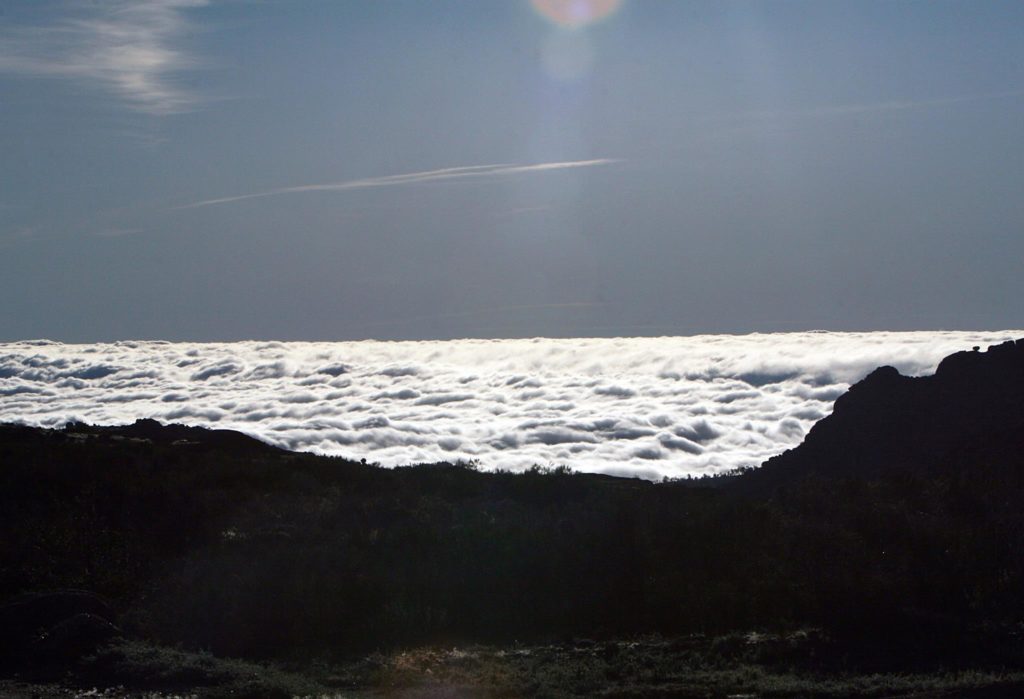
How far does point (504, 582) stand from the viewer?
18.9 metres

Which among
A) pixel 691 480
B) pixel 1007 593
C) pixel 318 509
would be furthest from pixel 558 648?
pixel 691 480

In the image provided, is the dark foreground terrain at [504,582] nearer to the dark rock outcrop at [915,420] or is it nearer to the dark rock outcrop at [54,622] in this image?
the dark rock outcrop at [54,622]

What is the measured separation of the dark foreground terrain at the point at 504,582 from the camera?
14.3 m

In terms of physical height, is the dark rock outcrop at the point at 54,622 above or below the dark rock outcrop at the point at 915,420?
below

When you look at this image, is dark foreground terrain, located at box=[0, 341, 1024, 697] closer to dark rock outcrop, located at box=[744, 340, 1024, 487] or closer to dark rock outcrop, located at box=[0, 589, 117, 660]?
dark rock outcrop, located at box=[0, 589, 117, 660]

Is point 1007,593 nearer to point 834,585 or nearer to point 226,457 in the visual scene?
point 834,585

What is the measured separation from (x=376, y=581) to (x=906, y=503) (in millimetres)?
11438

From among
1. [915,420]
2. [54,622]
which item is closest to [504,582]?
[54,622]

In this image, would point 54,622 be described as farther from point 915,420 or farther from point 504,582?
point 915,420

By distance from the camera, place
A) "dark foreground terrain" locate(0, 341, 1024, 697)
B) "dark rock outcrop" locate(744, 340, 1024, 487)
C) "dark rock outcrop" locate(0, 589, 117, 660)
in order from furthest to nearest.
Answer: "dark rock outcrop" locate(744, 340, 1024, 487) → "dark rock outcrop" locate(0, 589, 117, 660) → "dark foreground terrain" locate(0, 341, 1024, 697)

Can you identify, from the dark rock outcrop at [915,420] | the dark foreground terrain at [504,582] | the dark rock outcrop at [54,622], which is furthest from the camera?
the dark rock outcrop at [915,420]

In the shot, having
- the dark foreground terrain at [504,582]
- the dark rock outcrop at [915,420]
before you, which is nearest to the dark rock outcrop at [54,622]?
the dark foreground terrain at [504,582]

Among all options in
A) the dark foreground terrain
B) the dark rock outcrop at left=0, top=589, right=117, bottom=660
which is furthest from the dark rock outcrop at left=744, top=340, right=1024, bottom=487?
the dark rock outcrop at left=0, top=589, right=117, bottom=660

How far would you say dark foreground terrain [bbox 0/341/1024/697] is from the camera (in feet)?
46.8
